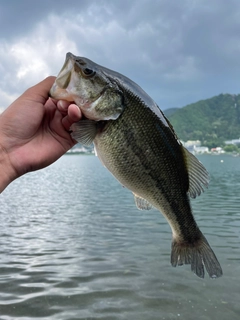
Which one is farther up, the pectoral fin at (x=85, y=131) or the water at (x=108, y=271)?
the pectoral fin at (x=85, y=131)

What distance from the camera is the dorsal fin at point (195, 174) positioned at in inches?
127

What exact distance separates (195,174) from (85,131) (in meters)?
1.09

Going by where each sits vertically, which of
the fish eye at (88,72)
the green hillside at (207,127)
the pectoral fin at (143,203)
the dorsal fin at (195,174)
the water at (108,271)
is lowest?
the water at (108,271)

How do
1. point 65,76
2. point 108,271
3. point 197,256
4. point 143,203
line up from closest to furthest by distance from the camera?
point 65,76 < point 197,256 < point 143,203 < point 108,271

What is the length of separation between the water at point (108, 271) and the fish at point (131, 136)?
228 inches

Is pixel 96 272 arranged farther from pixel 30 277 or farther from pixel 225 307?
pixel 225 307

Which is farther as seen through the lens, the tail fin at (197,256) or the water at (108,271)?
the water at (108,271)

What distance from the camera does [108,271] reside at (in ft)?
36.3

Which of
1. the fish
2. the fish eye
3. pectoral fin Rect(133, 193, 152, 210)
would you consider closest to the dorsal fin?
the fish

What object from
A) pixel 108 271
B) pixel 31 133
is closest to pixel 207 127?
pixel 108 271

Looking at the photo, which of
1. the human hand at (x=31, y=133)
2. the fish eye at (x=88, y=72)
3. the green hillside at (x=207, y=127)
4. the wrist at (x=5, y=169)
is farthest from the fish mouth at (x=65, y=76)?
the green hillside at (x=207, y=127)

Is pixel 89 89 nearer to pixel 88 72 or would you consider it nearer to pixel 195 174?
pixel 88 72

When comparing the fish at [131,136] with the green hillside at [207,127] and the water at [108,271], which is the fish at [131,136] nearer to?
the water at [108,271]

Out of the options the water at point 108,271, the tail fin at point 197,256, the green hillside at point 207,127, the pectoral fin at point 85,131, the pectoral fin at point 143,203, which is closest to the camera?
the pectoral fin at point 85,131
